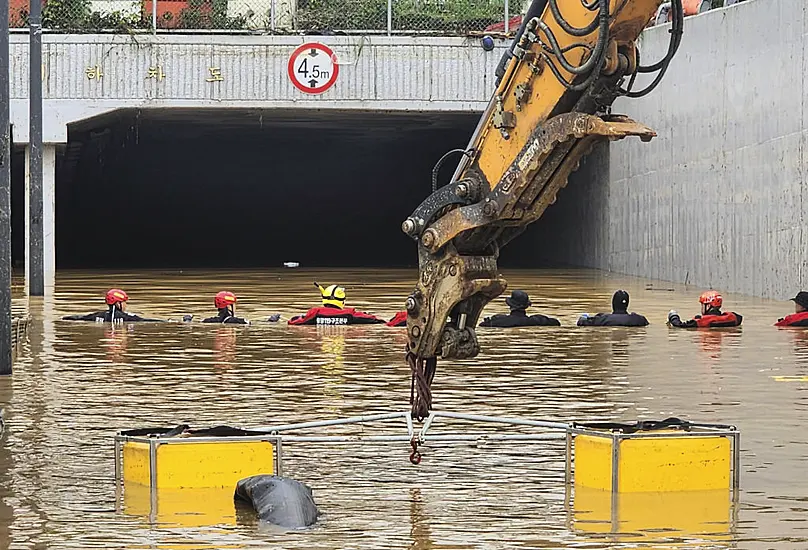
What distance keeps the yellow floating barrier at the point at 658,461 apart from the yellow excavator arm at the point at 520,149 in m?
0.87

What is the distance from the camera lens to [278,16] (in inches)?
1409

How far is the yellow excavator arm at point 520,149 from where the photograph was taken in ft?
26.6

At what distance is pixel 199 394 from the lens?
43.4 feet

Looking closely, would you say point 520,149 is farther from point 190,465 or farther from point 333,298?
point 333,298

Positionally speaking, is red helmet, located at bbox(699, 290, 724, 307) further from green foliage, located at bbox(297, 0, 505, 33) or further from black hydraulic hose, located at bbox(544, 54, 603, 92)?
green foliage, located at bbox(297, 0, 505, 33)

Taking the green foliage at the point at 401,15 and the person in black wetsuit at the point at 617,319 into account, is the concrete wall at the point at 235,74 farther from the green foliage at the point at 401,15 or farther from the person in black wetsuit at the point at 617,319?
the person in black wetsuit at the point at 617,319

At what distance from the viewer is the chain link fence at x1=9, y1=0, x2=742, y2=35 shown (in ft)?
115

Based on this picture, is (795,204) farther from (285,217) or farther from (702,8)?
(285,217)

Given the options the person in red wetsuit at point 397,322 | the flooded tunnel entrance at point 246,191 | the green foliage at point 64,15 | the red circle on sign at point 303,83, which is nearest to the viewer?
the person in red wetsuit at point 397,322

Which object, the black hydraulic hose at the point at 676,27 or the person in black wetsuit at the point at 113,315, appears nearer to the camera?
the black hydraulic hose at the point at 676,27

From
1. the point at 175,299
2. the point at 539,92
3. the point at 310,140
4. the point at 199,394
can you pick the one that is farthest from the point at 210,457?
the point at 310,140

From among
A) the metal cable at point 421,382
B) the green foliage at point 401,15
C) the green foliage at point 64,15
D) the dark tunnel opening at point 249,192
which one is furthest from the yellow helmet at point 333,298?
the dark tunnel opening at point 249,192

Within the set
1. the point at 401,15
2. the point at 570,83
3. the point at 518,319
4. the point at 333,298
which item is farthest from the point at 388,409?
the point at 401,15

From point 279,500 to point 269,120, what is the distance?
3204 centimetres
